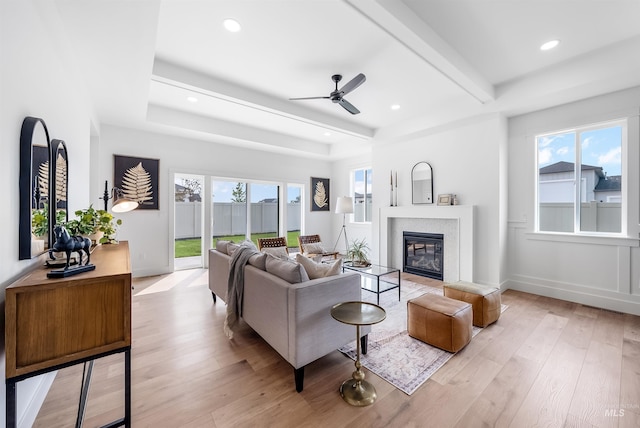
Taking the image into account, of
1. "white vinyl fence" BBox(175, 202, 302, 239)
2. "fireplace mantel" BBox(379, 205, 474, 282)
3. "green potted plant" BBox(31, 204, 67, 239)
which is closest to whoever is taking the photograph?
"green potted plant" BBox(31, 204, 67, 239)

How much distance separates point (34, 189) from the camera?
5.05ft

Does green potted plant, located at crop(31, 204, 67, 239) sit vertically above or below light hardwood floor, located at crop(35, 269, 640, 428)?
above

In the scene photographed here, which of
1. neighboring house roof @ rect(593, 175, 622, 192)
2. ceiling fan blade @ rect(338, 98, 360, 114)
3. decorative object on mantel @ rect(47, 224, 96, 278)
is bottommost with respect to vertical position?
decorative object on mantel @ rect(47, 224, 96, 278)

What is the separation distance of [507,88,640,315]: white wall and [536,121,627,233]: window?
0.14m

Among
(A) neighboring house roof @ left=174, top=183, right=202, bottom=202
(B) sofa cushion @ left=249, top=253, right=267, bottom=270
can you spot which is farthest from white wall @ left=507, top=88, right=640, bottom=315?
(A) neighboring house roof @ left=174, top=183, right=202, bottom=202

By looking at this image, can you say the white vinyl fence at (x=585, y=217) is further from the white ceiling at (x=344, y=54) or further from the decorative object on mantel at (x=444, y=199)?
the white ceiling at (x=344, y=54)

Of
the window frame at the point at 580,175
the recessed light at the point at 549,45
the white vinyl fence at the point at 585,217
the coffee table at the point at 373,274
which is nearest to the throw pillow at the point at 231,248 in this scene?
the coffee table at the point at 373,274

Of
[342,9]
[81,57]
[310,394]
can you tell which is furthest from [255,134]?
[310,394]

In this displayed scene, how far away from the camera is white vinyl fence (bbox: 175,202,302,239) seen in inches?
223

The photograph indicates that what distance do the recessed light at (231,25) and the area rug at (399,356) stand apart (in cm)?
322

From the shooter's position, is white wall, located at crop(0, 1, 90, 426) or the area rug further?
the area rug

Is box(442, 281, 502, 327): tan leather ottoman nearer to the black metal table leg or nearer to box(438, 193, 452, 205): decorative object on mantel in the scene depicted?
box(438, 193, 452, 205): decorative object on mantel

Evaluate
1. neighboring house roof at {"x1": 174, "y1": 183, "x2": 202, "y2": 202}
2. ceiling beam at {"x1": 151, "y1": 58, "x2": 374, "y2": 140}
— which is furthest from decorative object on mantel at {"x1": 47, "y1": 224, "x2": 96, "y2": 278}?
neighboring house roof at {"x1": 174, "y1": 183, "x2": 202, "y2": 202}

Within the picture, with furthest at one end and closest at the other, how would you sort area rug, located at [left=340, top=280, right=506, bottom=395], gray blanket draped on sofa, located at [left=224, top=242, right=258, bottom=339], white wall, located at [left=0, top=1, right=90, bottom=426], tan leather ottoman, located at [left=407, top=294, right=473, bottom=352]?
gray blanket draped on sofa, located at [left=224, top=242, right=258, bottom=339] → tan leather ottoman, located at [left=407, top=294, right=473, bottom=352] → area rug, located at [left=340, top=280, right=506, bottom=395] → white wall, located at [left=0, top=1, right=90, bottom=426]
